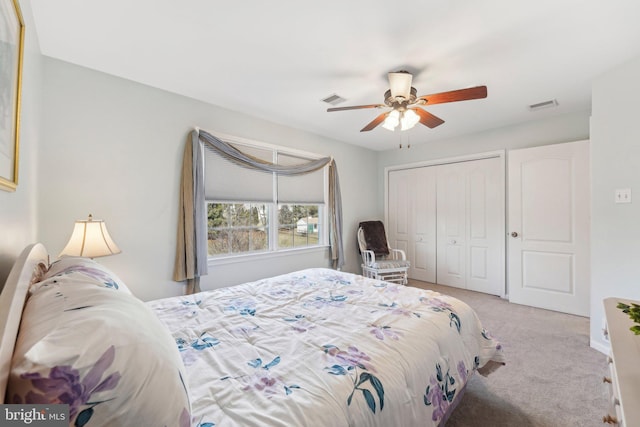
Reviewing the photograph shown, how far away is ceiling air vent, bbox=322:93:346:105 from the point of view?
9.15 feet

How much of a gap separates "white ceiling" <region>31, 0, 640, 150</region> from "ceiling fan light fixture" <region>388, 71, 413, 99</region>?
120 millimetres

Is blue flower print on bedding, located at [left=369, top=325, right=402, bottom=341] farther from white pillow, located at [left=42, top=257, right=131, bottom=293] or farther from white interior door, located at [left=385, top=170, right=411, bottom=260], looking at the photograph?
white interior door, located at [left=385, top=170, right=411, bottom=260]

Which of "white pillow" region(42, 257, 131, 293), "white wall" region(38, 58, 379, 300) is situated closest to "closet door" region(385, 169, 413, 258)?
"white wall" region(38, 58, 379, 300)

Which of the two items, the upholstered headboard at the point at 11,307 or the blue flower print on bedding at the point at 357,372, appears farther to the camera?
the blue flower print on bedding at the point at 357,372

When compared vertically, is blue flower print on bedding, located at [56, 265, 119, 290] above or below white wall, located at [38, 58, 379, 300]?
below

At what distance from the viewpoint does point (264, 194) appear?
3.47m

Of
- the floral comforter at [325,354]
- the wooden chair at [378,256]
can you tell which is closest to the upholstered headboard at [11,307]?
the floral comforter at [325,354]

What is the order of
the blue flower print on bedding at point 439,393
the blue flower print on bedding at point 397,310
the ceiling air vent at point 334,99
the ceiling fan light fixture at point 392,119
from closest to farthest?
the blue flower print on bedding at point 439,393
the blue flower print on bedding at point 397,310
the ceiling fan light fixture at point 392,119
the ceiling air vent at point 334,99

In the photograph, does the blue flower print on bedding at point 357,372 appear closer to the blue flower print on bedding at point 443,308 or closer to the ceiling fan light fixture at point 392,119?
the blue flower print on bedding at point 443,308

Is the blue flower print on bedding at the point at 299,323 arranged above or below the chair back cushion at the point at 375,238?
below

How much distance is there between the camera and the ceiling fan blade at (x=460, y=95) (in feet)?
6.31

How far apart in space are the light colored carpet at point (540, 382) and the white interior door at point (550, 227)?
1.32ft

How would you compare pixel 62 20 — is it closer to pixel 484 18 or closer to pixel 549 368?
pixel 484 18

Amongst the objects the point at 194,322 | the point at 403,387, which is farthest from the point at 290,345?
the point at 194,322
